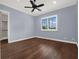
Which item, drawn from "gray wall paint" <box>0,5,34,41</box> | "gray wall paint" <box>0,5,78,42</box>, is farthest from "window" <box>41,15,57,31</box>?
"gray wall paint" <box>0,5,34,41</box>

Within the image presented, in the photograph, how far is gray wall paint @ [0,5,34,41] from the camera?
16.1 feet

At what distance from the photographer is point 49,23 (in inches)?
241

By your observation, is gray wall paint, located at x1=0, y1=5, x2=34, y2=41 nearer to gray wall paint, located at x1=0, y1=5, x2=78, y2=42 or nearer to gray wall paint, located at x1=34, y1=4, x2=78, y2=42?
gray wall paint, located at x1=0, y1=5, x2=78, y2=42

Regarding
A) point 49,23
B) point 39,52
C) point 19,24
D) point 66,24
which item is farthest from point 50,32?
point 39,52

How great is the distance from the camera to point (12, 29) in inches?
195

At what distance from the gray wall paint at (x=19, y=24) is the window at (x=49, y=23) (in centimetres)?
137

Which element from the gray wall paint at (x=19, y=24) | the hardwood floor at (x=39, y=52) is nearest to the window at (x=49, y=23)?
the gray wall paint at (x=19, y=24)

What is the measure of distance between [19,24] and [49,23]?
2686mm

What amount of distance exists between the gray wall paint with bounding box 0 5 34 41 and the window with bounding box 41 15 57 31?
137cm

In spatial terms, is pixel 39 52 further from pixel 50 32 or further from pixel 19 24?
pixel 19 24

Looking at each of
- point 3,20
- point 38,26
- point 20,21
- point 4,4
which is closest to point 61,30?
point 38,26

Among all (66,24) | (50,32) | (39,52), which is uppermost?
(66,24)

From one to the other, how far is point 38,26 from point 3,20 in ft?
11.3

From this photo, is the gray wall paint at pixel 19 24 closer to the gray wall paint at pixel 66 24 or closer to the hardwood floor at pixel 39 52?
the hardwood floor at pixel 39 52
